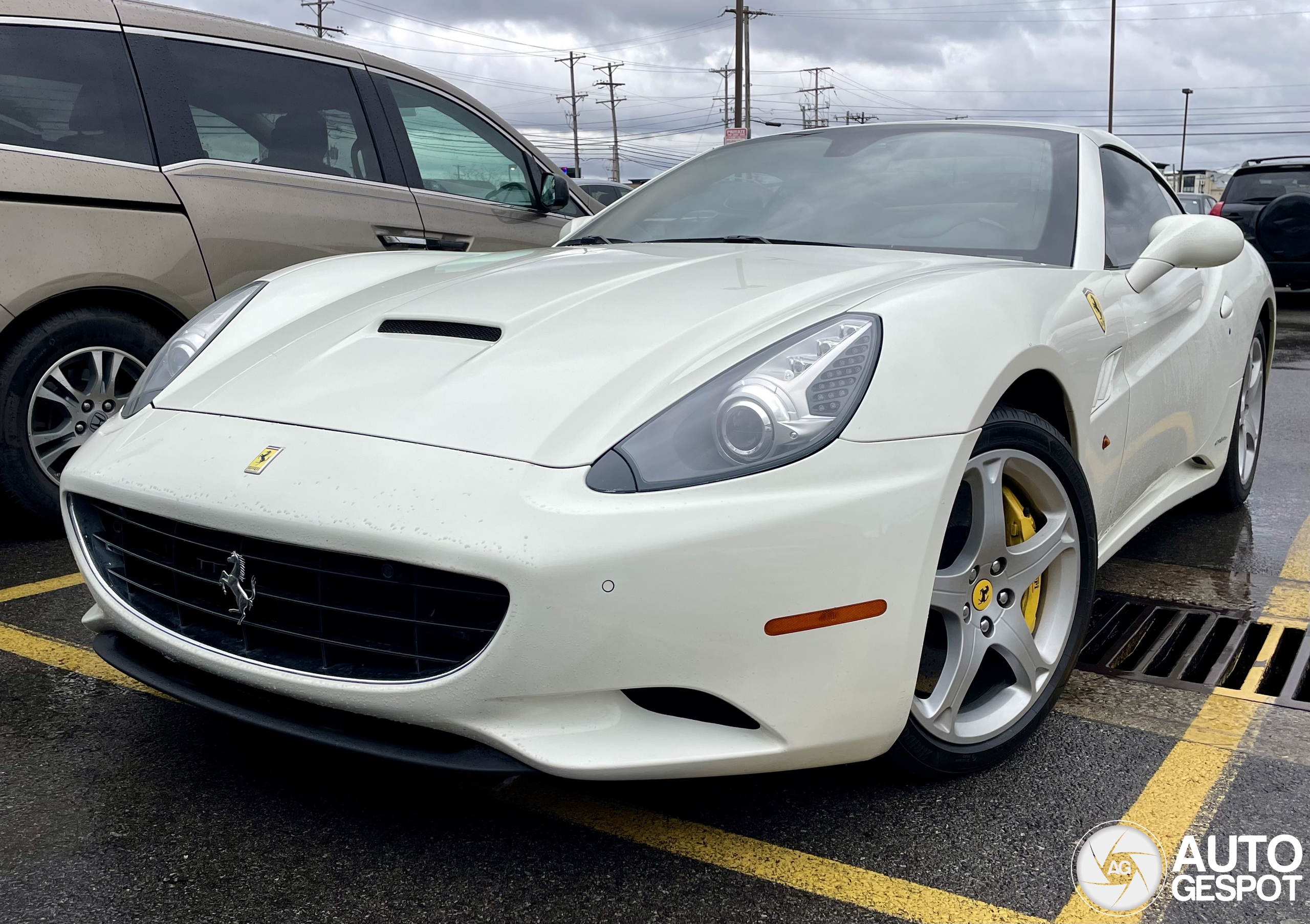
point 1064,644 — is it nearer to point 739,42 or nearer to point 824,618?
point 824,618

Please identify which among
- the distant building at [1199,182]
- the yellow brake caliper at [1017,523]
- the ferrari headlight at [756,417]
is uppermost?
the ferrari headlight at [756,417]

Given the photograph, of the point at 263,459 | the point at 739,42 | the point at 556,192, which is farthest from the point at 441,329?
the point at 739,42

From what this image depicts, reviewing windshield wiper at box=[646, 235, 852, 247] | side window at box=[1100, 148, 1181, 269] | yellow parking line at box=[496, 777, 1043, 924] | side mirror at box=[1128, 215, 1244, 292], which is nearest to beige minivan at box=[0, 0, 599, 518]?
windshield wiper at box=[646, 235, 852, 247]

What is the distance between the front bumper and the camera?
66.4 inches

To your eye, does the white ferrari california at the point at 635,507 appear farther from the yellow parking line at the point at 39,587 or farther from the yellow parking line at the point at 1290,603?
the yellow parking line at the point at 39,587

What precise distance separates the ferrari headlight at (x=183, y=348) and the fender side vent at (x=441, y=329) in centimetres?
46

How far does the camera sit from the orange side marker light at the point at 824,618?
5.77 feet

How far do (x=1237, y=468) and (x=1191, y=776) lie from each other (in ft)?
7.38

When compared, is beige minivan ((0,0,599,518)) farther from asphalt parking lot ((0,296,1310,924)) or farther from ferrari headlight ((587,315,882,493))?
ferrari headlight ((587,315,882,493))

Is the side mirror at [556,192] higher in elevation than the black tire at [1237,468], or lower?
higher

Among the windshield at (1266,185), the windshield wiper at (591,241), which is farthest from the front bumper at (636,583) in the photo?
the windshield at (1266,185)

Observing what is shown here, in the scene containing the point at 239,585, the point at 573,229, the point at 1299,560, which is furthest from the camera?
the point at 1299,560

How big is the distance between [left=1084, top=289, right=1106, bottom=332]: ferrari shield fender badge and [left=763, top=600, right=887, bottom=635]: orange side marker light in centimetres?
108

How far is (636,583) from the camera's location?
66.1 inches
